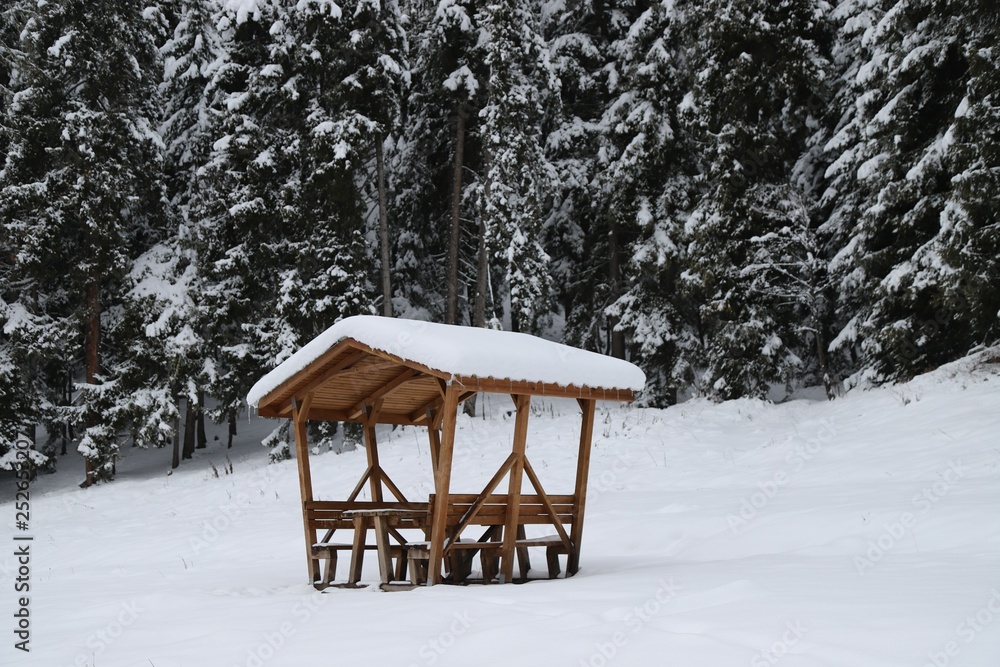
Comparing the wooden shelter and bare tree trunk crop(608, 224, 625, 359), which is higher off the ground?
bare tree trunk crop(608, 224, 625, 359)

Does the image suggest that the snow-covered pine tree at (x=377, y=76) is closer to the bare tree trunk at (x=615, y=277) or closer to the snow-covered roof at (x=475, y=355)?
the bare tree trunk at (x=615, y=277)

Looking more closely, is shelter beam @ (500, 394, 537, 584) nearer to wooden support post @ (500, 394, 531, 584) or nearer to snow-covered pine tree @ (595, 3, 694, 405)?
wooden support post @ (500, 394, 531, 584)

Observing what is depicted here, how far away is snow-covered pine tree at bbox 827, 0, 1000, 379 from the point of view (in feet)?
47.7

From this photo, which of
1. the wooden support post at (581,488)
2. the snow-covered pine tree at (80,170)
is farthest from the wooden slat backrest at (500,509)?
the snow-covered pine tree at (80,170)

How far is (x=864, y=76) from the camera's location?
17656mm

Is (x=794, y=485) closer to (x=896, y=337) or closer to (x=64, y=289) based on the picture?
(x=896, y=337)

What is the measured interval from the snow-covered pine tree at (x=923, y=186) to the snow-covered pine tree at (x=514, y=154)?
7445 millimetres

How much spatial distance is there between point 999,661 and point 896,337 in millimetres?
13260

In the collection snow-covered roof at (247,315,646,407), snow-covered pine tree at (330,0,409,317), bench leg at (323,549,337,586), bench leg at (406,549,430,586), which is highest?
snow-covered pine tree at (330,0,409,317)

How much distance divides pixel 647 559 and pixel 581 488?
110 cm

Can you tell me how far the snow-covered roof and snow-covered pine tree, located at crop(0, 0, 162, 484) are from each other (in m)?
15.2

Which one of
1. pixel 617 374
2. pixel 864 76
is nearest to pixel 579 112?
pixel 864 76

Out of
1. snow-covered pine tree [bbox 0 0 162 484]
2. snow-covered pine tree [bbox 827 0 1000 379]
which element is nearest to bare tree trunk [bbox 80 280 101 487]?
snow-covered pine tree [bbox 0 0 162 484]

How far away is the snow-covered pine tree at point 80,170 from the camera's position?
2198 centimetres
